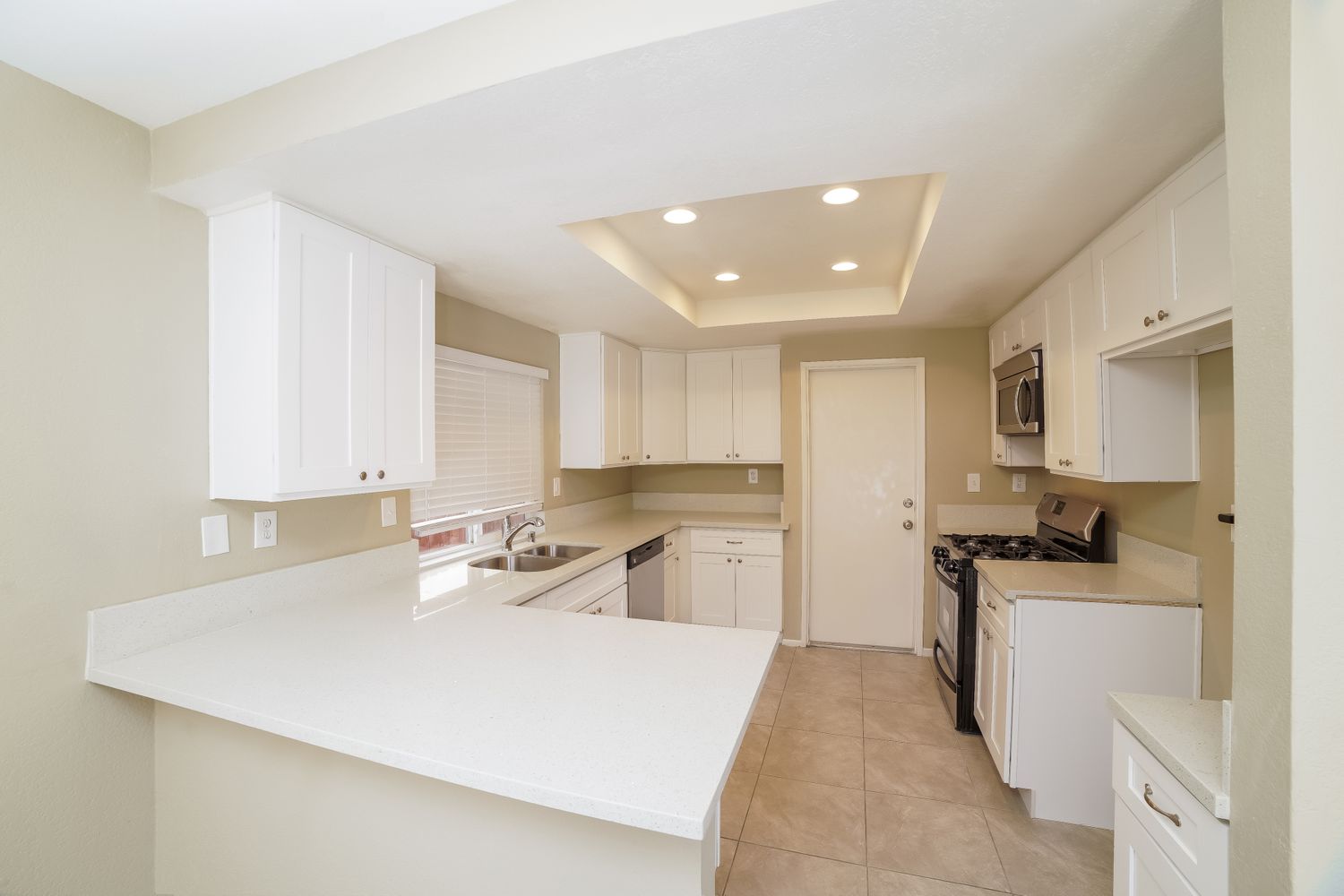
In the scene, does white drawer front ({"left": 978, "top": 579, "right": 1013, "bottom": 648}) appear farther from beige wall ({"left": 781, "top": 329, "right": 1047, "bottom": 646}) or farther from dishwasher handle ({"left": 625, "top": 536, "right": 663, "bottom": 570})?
dishwasher handle ({"left": 625, "top": 536, "right": 663, "bottom": 570})

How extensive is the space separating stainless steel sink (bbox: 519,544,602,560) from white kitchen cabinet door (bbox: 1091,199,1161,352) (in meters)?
2.47

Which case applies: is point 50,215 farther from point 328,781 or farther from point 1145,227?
point 1145,227

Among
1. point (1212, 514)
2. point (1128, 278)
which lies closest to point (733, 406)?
point (1128, 278)

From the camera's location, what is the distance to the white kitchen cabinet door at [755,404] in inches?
168

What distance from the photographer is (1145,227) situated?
174 cm

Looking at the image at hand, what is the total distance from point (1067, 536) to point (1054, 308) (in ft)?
3.94

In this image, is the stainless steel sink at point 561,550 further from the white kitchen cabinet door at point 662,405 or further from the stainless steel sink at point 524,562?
the white kitchen cabinet door at point 662,405

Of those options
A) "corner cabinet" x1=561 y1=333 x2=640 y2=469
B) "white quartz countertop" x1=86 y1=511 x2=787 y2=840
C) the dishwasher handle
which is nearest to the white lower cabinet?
the dishwasher handle

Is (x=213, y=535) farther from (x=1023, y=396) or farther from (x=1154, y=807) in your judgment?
(x=1023, y=396)

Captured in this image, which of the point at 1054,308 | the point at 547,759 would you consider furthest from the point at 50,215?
the point at 1054,308

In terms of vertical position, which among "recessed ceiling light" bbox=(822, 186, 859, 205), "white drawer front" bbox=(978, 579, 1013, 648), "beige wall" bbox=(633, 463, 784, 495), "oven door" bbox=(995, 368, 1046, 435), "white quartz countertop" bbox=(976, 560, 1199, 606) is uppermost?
"recessed ceiling light" bbox=(822, 186, 859, 205)

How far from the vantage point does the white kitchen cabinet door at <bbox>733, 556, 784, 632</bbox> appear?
4043 mm

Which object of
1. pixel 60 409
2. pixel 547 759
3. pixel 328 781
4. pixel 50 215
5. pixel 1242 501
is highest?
pixel 50 215

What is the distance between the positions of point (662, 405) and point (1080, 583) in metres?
2.78
